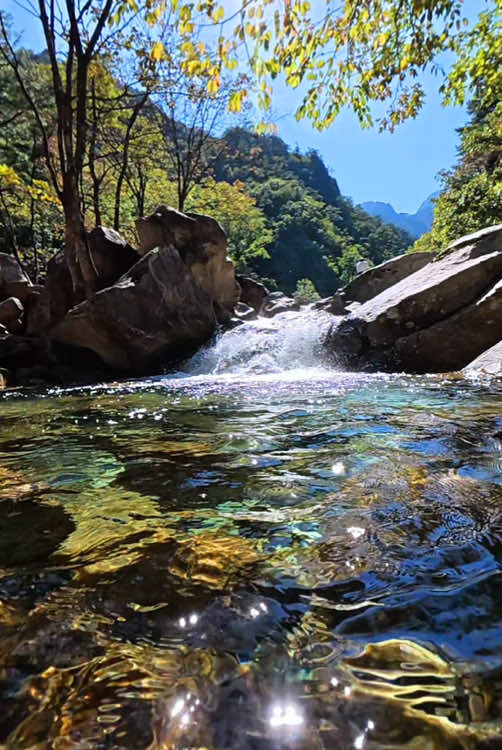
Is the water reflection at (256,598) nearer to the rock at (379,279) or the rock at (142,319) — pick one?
the rock at (142,319)

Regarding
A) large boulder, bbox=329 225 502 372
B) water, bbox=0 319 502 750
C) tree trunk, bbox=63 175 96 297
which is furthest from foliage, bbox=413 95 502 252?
water, bbox=0 319 502 750

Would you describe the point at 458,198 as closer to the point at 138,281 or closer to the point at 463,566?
the point at 138,281

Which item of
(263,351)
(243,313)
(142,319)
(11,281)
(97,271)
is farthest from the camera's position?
(243,313)

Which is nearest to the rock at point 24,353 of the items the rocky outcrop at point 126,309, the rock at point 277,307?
the rocky outcrop at point 126,309

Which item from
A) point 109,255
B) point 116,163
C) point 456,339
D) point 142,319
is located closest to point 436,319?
point 456,339

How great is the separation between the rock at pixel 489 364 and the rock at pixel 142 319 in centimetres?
706

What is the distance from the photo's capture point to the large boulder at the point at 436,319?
902cm

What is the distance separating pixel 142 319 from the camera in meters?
10.8

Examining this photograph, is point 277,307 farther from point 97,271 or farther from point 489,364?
→ point 489,364

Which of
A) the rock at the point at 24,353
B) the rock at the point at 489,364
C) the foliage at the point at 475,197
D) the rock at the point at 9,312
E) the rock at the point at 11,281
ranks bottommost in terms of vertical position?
the rock at the point at 489,364

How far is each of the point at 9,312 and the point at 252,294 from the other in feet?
39.0

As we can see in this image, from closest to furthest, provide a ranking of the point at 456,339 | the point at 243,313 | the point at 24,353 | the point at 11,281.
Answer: the point at 456,339, the point at 24,353, the point at 11,281, the point at 243,313

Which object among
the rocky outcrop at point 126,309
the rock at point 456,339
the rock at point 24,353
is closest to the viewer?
the rock at point 456,339

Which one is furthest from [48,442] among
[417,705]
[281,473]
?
[417,705]
